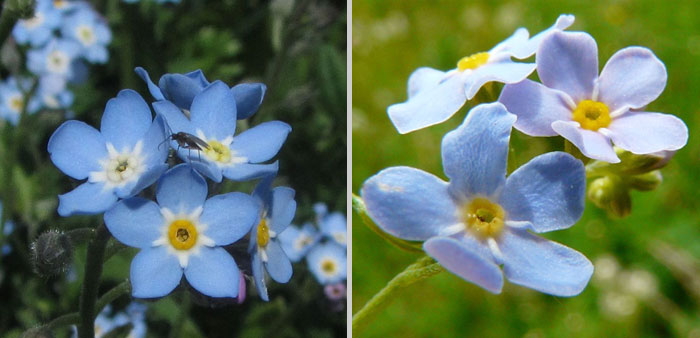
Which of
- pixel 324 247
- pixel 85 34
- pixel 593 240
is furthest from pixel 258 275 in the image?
pixel 85 34

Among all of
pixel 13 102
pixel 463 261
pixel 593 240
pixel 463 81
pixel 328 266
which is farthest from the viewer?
pixel 13 102

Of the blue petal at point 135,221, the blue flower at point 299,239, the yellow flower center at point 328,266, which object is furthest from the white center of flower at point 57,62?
the blue petal at point 135,221

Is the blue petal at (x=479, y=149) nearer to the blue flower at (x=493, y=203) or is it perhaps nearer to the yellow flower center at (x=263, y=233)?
the blue flower at (x=493, y=203)

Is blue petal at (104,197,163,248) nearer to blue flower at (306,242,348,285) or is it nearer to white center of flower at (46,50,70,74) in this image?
blue flower at (306,242,348,285)

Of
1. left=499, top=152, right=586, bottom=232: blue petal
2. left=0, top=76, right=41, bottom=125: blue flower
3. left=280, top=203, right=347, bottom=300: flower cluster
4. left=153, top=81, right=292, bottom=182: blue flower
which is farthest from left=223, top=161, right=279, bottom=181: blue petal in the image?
left=0, top=76, right=41, bottom=125: blue flower

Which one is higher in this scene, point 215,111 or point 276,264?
point 215,111

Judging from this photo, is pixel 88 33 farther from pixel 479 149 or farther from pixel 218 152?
pixel 479 149
